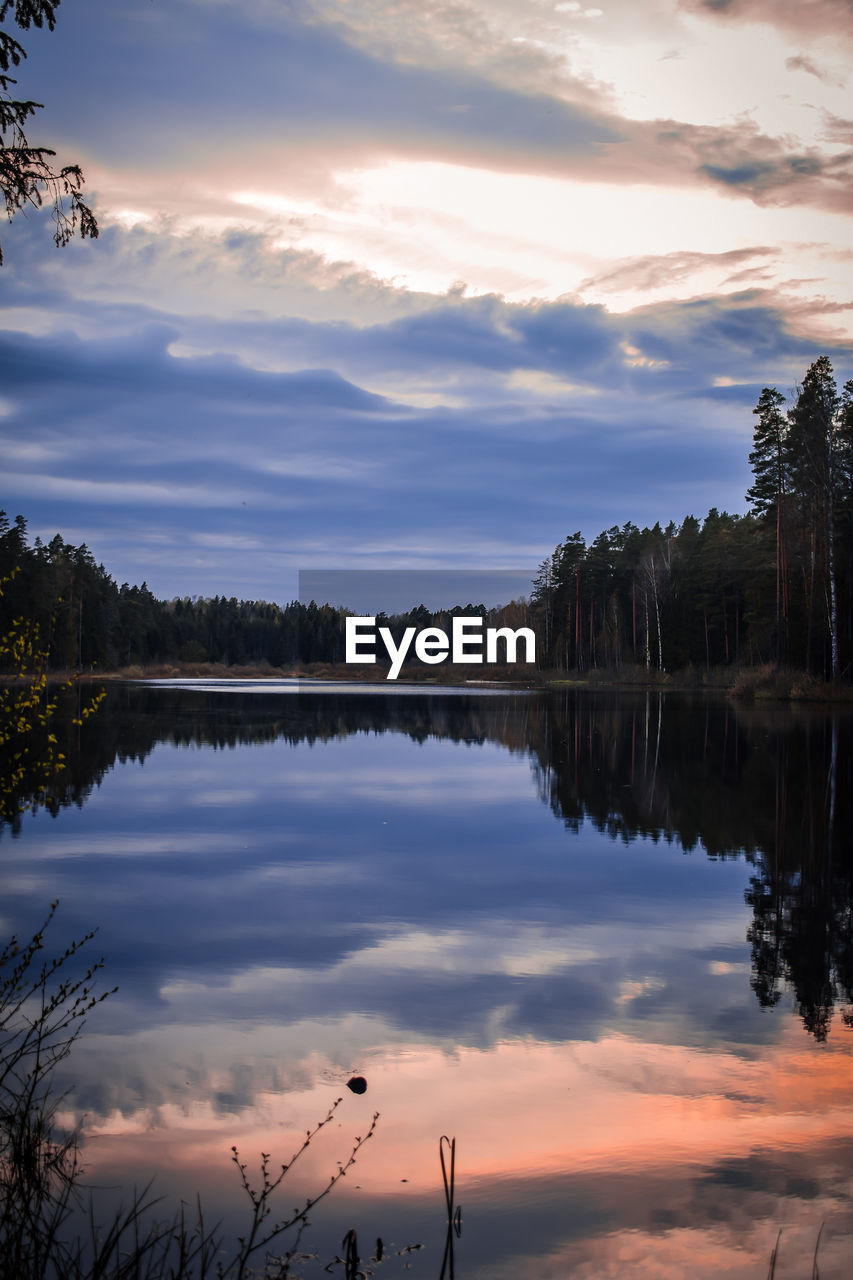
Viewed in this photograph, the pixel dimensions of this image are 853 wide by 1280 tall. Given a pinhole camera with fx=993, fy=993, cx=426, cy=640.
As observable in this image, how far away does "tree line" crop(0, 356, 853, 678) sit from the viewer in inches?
1916

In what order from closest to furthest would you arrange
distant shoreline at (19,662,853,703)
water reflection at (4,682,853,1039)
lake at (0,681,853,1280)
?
lake at (0,681,853,1280) → water reflection at (4,682,853,1039) → distant shoreline at (19,662,853,703)

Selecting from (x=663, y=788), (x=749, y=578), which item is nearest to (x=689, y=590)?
(x=749, y=578)

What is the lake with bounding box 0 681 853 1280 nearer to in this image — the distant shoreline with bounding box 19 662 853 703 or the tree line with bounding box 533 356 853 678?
the distant shoreline with bounding box 19 662 853 703

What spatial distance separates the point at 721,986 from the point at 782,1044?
1.18 m

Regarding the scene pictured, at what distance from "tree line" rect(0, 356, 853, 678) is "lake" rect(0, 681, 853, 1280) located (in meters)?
2.60

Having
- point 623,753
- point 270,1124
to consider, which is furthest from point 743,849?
point 623,753

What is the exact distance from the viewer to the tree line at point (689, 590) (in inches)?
1916

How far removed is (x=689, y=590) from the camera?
294ft

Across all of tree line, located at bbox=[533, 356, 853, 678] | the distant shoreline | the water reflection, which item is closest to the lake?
the water reflection

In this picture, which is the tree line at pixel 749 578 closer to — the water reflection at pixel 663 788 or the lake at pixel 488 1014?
the water reflection at pixel 663 788

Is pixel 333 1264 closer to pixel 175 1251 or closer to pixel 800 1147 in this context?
pixel 175 1251

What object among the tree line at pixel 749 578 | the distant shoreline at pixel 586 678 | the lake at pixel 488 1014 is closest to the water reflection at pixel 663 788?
the lake at pixel 488 1014

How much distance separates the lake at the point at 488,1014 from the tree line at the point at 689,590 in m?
2.60

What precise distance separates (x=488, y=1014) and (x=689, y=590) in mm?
86443
